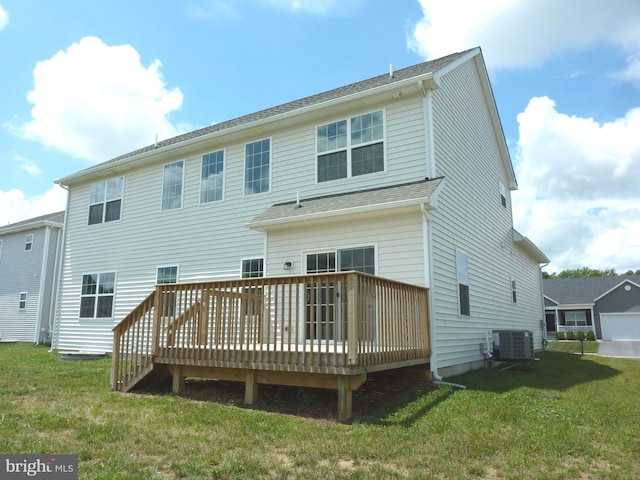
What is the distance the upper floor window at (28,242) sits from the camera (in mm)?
23219

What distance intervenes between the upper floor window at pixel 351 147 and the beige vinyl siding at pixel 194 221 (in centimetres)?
16

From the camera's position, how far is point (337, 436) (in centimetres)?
474

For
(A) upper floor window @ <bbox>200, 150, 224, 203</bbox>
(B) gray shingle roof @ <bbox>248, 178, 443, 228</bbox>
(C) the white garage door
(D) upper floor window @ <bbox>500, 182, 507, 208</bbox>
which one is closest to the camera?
(B) gray shingle roof @ <bbox>248, 178, 443, 228</bbox>

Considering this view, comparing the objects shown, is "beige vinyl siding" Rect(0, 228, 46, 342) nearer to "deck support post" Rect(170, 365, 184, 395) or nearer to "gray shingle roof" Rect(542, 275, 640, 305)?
"deck support post" Rect(170, 365, 184, 395)

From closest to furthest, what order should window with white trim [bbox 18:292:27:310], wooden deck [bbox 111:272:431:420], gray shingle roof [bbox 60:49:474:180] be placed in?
wooden deck [bbox 111:272:431:420] → gray shingle roof [bbox 60:49:474:180] → window with white trim [bbox 18:292:27:310]

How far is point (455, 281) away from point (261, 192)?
507 cm

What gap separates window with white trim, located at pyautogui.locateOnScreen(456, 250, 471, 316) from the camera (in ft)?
31.8

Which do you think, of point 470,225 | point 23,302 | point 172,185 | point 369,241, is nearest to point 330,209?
point 369,241

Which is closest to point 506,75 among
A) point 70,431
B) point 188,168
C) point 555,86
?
point 555,86

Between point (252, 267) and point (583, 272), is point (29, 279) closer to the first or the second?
point (252, 267)

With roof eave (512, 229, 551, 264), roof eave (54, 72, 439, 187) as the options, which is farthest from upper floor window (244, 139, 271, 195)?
roof eave (512, 229, 551, 264)

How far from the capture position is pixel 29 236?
23.3 meters

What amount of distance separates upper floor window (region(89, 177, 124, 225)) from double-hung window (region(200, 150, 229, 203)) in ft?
11.5

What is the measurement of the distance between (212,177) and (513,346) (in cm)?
873
